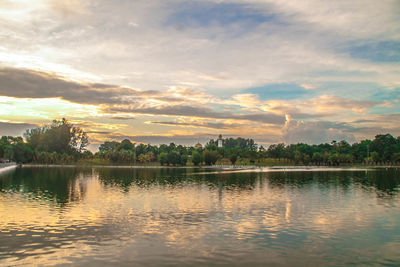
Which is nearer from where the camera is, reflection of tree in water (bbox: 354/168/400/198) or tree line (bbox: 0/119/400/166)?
reflection of tree in water (bbox: 354/168/400/198)

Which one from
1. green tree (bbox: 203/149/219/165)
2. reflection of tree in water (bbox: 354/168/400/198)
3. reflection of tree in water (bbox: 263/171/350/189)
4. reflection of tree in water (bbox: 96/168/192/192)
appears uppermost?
green tree (bbox: 203/149/219/165)

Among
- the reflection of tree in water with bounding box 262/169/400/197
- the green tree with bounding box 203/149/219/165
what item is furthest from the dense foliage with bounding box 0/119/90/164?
the reflection of tree in water with bounding box 262/169/400/197

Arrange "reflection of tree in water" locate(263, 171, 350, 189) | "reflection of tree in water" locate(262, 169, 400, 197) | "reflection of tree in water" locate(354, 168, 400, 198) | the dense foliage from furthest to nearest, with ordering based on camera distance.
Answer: the dense foliage < "reflection of tree in water" locate(263, 171, 350, 189) < "reflection of tree in water" locate(262, 169, 400, 197) < "reflection of tree in water" locate(354, 168, 400, 198)

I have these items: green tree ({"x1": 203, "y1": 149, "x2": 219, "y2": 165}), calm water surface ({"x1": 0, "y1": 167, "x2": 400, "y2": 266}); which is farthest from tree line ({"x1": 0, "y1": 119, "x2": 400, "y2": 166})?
calm water surface ({"x1": 0, "y1": 167, "x2": 400, "y2": 266})

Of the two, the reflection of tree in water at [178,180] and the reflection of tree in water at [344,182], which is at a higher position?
the reflection of tree in water at [344,182]

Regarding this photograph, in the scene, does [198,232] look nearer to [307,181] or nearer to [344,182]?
[307,181]

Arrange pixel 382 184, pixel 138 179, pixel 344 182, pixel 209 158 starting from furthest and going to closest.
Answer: pixel 209 158, pixel 138 179, pixel 344 182, pixel 382 184

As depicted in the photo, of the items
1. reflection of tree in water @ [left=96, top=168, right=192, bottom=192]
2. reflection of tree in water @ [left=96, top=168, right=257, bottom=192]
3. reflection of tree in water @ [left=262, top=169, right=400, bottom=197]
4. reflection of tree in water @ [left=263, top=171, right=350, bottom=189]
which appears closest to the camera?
reflection of tree in water @ [left=262, top=169, right=400, bottom=197]

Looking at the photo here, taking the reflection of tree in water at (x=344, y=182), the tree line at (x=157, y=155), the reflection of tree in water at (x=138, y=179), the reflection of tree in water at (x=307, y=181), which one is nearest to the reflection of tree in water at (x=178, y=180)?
the reflection of tree in water at (x=138, y=179)

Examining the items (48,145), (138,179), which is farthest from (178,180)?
(48,145)

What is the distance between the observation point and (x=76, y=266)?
15.8 metres

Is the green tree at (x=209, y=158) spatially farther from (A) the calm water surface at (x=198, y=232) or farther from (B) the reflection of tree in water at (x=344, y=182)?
(A) the calm water surface at (x=198, y=232)

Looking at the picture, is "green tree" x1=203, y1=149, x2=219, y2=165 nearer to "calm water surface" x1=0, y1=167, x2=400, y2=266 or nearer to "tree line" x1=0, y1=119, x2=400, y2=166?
"tree line" x1=0, y1=119, x2=400, y2=166

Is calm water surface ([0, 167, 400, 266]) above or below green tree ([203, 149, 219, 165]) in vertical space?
below
